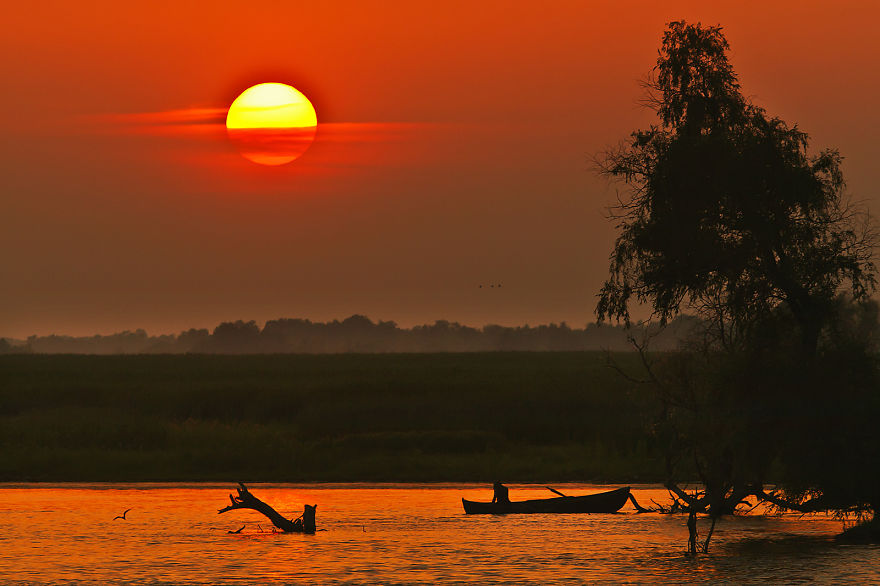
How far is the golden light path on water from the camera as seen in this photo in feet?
115

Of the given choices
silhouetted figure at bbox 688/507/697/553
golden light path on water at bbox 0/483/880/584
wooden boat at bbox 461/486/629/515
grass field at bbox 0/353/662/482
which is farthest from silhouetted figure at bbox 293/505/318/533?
grass field at bbox 0/353/662/482

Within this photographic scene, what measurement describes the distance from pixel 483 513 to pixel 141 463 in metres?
23.7

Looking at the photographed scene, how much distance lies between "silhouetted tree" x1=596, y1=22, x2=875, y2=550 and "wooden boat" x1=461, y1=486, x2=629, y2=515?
20.2ft

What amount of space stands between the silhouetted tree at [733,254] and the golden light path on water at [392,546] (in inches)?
99.3

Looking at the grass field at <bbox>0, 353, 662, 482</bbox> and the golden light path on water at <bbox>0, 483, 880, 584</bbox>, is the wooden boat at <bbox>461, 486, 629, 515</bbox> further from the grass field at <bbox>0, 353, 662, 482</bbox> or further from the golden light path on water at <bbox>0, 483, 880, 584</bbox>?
the grass field at <bbox>0, 353, 662, 482</bbox>

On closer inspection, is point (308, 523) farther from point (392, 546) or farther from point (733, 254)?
point (733, 254)

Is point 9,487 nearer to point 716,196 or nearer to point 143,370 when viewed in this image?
A: point 716,196

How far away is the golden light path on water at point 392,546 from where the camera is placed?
3516 cm

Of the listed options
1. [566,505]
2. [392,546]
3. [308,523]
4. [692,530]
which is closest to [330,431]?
[566,505]

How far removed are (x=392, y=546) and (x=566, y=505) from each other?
28.2 ft

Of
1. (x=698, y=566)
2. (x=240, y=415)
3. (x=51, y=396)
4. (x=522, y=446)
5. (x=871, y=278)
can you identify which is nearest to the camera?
(x=698, y=566)

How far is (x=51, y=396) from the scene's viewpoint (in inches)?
3442

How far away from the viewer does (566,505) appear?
47031 mm

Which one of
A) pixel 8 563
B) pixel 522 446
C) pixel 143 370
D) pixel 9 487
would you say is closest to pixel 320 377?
pixel 143 370
